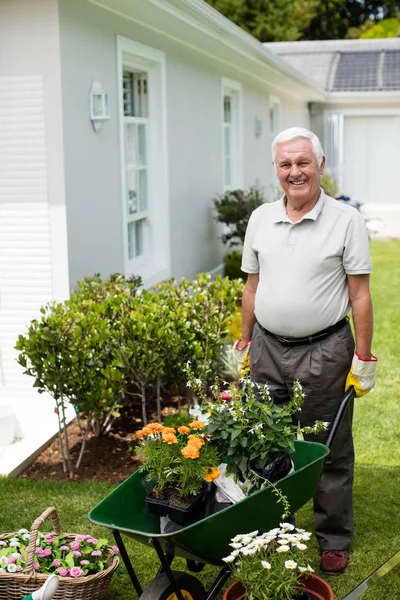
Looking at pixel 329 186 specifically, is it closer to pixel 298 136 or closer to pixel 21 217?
pixel 21 217

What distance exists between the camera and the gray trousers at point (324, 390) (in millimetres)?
3625

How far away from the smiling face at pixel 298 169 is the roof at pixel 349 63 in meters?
16.4

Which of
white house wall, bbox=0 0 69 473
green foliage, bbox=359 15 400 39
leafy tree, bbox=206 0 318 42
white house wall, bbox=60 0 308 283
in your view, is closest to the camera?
white house wall, bbox=0 0 69 473

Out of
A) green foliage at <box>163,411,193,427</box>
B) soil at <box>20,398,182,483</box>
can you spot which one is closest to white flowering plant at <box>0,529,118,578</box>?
soil at <box>20,398,182,483</box>

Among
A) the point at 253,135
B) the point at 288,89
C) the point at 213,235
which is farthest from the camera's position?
the point at 288,89

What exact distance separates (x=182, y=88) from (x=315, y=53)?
14600mm

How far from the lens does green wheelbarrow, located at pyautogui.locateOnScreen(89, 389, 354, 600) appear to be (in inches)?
109

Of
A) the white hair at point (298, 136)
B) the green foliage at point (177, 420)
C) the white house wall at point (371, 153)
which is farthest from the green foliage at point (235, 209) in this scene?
the white house wall at point (371, 153)

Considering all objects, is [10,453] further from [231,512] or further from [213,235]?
[213,235]

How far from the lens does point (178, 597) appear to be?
295cm

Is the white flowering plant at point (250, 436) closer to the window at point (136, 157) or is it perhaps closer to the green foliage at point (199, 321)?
the green foliage at point (199, 321)

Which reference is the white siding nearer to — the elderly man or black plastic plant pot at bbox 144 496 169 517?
the elderly man

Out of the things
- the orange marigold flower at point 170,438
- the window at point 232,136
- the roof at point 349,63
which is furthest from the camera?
the roof at point 349,63

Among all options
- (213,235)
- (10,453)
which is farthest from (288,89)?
(10,453)
